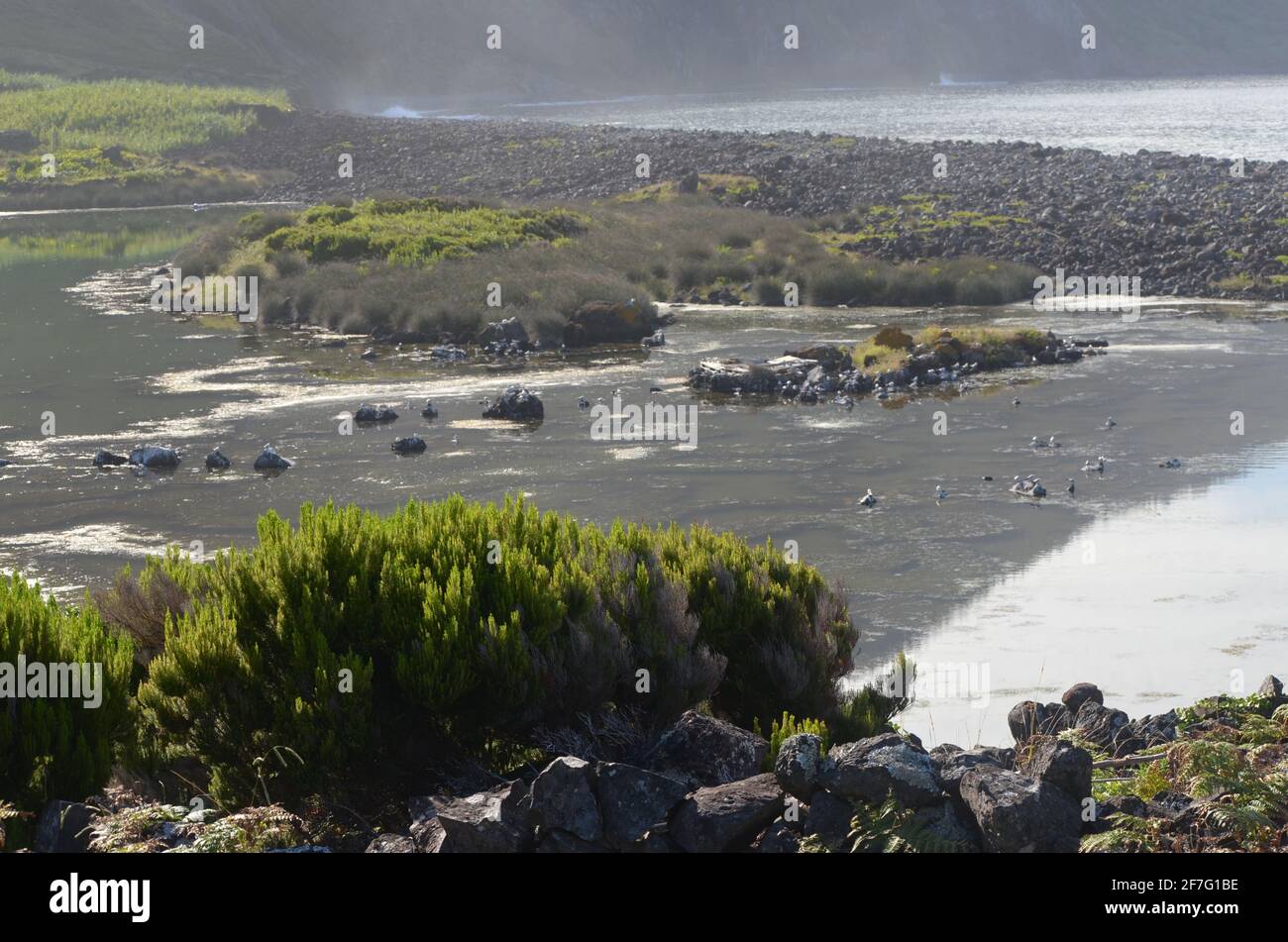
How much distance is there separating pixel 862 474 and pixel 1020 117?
12640 cm

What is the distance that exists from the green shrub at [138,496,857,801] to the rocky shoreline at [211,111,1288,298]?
104ft

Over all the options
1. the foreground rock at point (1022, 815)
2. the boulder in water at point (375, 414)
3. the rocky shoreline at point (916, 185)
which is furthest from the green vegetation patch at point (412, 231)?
the foreground rock at point (1022, 815)

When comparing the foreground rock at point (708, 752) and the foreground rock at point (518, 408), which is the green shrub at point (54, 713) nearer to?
the foreground rock at point (708, 752)

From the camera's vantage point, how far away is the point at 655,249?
44000mm

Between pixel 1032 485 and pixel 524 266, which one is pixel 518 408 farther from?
pixel 524 266

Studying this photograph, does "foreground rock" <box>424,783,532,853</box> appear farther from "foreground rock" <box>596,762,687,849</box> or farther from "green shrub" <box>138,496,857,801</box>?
"green shrub" <box>138,496,857,801</box>

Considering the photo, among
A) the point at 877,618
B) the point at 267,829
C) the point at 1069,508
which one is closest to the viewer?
the point at 267,829

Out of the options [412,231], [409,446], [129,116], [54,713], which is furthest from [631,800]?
[129,116]

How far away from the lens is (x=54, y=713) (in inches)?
338

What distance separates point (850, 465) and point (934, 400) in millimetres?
5602

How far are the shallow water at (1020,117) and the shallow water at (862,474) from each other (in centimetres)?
5950

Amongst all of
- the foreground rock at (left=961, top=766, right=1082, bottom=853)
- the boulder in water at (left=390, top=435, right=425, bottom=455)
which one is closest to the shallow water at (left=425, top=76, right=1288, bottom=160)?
the boulder in water at (left=390, top=435, right=425, bottom=455)

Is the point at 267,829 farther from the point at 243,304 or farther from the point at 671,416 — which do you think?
the point at 243,304
